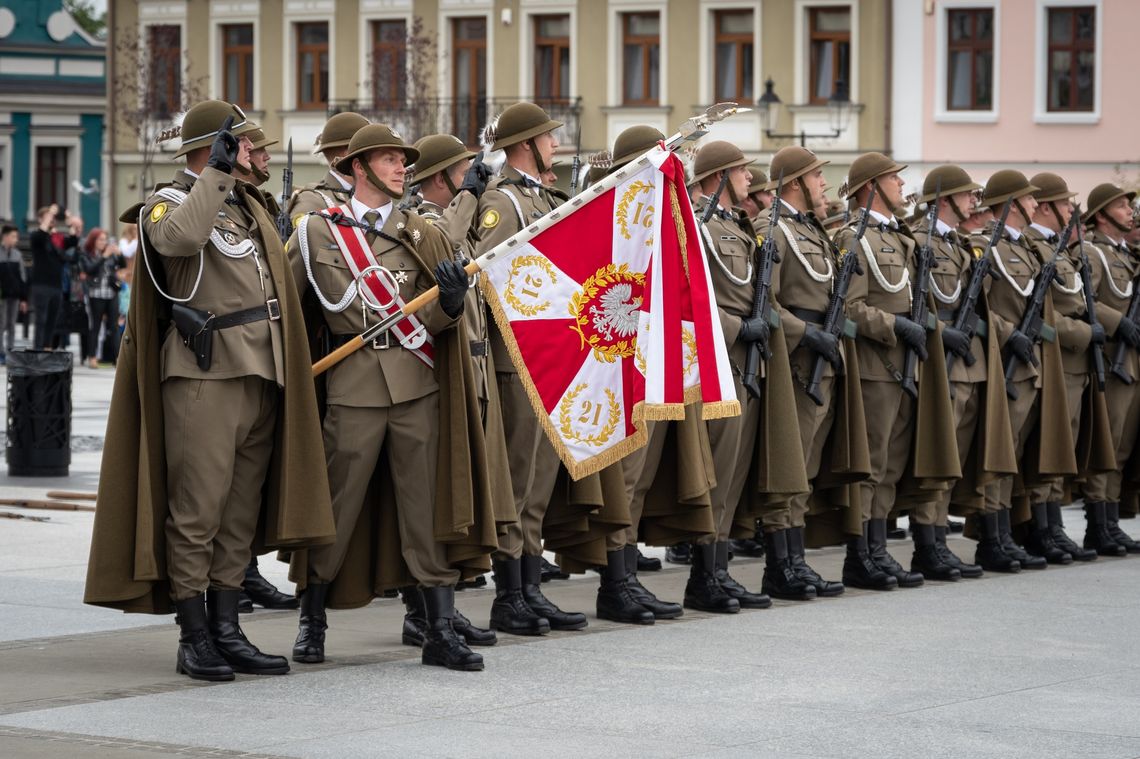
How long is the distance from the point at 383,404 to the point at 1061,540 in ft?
18.5

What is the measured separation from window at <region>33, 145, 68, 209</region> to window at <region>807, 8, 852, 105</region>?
72.3 feet

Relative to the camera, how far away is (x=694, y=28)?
42.9 m

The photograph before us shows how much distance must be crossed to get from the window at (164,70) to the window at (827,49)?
46.3 feet

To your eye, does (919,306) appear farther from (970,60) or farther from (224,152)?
(970,60)

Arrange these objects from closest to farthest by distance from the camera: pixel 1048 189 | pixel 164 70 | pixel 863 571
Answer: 1. pixel 863 571
2. pixel 1048 189
3. pixel 164 70

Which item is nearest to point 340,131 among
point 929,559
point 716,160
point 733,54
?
point 716,160

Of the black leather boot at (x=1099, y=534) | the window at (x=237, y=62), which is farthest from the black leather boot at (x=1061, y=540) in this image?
the window at (x=237, y=62)

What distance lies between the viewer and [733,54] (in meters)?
42.7

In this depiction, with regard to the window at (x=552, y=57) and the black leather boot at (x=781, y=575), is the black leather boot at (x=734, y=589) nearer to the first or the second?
the black leather boot at (x=781, y=575)

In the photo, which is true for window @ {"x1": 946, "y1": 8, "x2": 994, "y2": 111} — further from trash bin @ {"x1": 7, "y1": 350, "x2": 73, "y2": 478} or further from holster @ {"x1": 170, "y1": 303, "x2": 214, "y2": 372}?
holster @ {"x1": 170, "y1": 303, "x2": 214, "y2": 372}

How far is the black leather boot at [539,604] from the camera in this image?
9.47 meters

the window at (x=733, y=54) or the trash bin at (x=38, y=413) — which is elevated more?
the window at (x=733, y=54)

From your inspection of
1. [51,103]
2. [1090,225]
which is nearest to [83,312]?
[1090,225]

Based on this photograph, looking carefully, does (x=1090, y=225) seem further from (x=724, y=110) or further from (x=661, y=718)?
(x=661, y=718)
